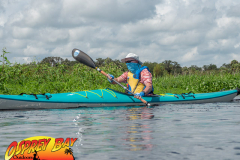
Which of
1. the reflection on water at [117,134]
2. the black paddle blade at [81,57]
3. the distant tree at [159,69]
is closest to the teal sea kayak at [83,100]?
the black paddle blade at [81,57]

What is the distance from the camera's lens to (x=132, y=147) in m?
3.05

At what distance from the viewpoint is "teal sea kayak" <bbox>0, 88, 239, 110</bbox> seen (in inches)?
275

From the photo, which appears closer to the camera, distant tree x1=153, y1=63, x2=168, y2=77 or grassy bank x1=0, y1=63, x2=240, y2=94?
grassy bank x1=0, y1=63, x2=240, y2=94

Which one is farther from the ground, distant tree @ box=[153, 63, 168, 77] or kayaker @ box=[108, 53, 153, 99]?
distant tree @ box=[153, 63, 168, 77]

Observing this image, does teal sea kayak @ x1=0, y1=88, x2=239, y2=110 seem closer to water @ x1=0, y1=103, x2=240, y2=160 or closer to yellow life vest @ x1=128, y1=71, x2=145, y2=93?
yellow life vest @ x1=128, y1=71, x2=145, y2=93

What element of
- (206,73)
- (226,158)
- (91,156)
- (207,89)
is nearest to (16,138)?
(91,156)

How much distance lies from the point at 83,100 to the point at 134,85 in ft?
4.33

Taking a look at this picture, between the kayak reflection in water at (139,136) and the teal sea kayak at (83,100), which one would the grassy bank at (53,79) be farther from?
the kayak reflection in water at (139,136)

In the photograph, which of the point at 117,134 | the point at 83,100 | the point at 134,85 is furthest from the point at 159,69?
the point at 117,134

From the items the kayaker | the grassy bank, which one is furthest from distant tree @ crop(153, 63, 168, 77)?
the kayaker

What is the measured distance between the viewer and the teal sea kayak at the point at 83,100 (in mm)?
6973

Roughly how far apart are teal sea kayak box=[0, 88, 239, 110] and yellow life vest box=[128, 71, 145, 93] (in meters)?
0.20

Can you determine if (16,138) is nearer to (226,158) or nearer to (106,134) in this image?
(106,134)

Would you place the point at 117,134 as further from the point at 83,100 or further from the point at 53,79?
the point at 53,79
